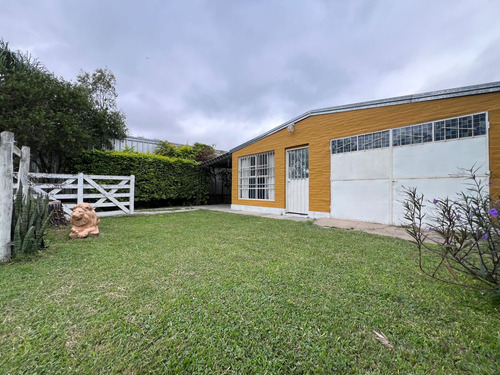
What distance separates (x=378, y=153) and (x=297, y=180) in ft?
9.52

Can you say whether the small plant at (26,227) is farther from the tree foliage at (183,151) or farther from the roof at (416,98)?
the tree foliage at (183,151)

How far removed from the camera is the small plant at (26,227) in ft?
9.74

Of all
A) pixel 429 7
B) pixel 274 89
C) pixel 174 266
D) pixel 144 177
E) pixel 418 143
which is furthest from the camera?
pixel 274 89

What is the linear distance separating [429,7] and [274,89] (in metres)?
6.88

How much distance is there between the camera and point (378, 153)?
6.20m

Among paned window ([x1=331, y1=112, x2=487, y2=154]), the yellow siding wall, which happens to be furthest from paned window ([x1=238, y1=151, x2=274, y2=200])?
paned window ([x1=331, y1=112, x2=487, y2=154])

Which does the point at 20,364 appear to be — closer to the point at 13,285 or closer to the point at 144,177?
the point at 13,285

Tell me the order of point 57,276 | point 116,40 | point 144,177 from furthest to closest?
1. point 144,177
2. point 116,40
3. point 57,276

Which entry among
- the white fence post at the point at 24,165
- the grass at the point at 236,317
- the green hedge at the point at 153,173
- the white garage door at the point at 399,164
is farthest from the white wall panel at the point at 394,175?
the green hedge at the point at 153,173

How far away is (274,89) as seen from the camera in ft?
39.0

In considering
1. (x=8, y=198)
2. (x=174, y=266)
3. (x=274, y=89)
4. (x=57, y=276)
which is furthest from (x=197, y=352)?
(x=274, y=89)

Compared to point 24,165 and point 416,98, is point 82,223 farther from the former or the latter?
point 416,98

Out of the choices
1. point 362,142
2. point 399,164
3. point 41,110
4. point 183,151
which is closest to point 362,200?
point 399,164

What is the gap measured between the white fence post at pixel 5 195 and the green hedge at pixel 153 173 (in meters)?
6.62
